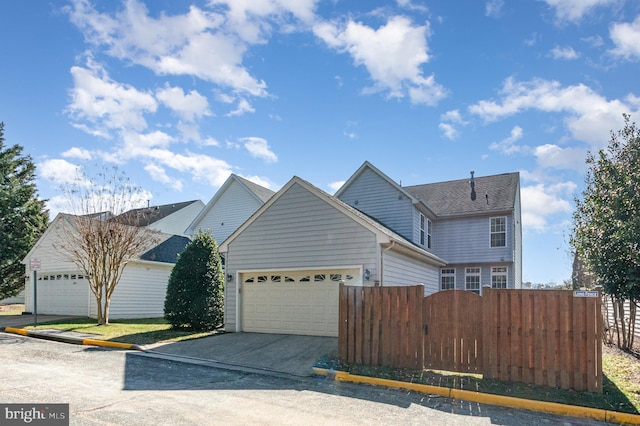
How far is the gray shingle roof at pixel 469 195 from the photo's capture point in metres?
22.2

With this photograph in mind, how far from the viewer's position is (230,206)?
2698 cm

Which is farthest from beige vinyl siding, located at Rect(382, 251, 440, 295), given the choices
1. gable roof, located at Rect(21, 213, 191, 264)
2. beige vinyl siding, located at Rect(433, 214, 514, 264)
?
gable roof, located at Rect(21, 213, 191, 264)

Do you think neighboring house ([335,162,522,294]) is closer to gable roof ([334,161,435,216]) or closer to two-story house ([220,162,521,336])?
gable roof ([334,161,435,216])

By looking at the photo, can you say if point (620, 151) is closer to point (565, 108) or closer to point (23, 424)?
point (565, 108)

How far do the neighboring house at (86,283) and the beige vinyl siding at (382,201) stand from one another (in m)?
9.96

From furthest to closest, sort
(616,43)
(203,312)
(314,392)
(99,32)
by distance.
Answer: (203,312) → (99,32) → (616,43) → (314,392)

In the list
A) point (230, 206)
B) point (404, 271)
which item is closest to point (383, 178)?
point (404, 271)

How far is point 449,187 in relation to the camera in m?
25.0

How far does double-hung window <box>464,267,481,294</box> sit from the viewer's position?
73.9 feet

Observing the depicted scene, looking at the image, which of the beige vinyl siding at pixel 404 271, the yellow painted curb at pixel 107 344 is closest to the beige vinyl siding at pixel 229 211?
the beige vinyl siding at pixel 404 271

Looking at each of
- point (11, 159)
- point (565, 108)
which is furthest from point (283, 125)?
point (11, 159)

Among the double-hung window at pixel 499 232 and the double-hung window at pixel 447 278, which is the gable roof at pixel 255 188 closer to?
the double-hung window at pixel 447 278

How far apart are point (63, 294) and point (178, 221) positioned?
1394 centimetres

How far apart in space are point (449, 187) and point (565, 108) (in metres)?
11.6
